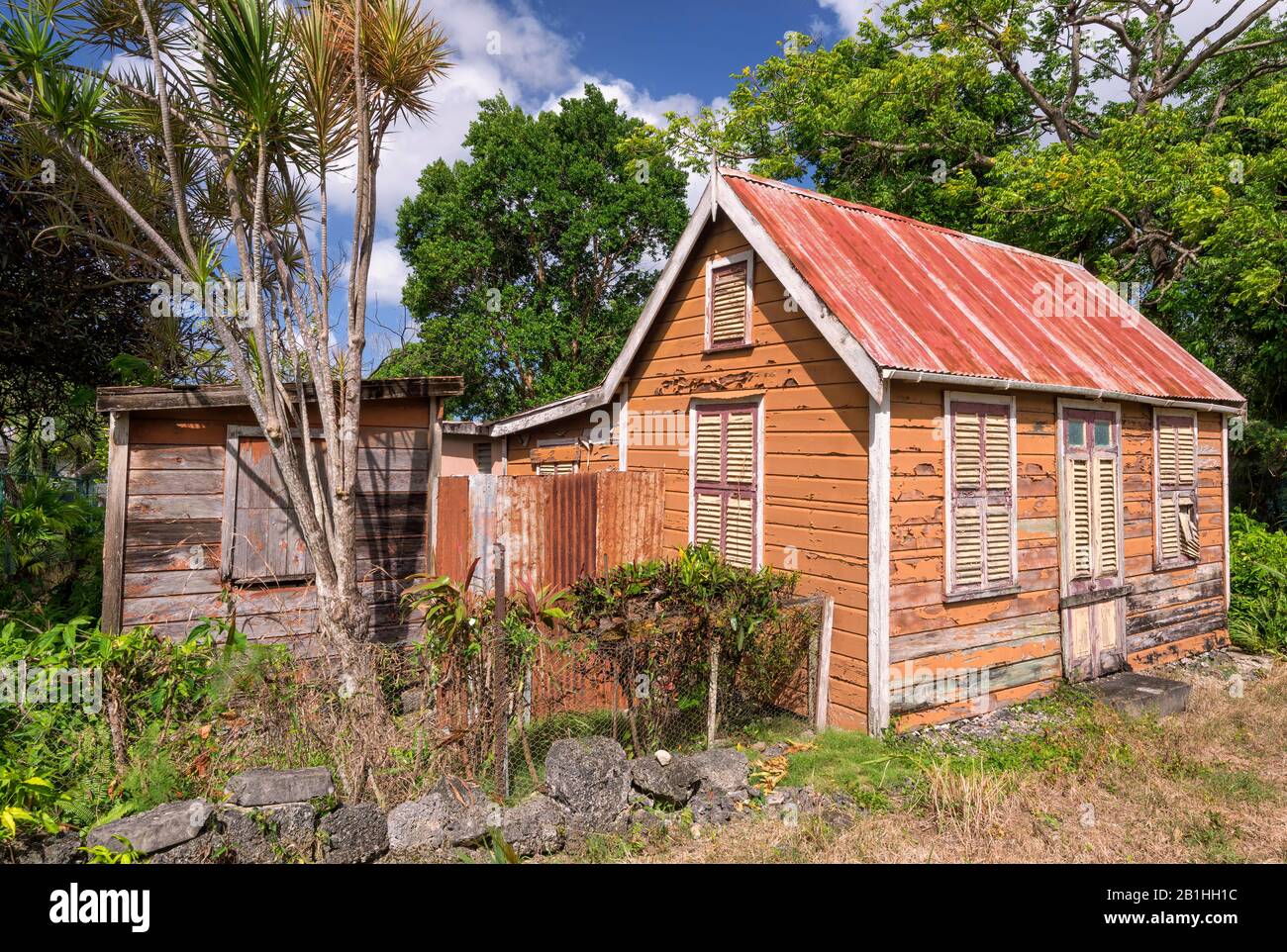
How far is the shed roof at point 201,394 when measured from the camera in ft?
22.9

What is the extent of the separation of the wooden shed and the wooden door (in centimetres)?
794

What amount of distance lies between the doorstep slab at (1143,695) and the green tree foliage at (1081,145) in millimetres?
8823

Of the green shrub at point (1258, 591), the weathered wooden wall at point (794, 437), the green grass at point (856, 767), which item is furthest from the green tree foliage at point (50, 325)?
the green shrub at point (1258, 591)

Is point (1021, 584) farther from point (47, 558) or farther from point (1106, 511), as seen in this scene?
point (47, 558)

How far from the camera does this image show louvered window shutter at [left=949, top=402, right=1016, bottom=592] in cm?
805

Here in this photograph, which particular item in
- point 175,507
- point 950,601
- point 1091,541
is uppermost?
point 175,507

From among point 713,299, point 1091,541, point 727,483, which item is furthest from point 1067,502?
point 713,299

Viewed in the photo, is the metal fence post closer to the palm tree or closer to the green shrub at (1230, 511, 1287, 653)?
the palm tree

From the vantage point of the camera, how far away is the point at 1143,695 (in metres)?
8.59

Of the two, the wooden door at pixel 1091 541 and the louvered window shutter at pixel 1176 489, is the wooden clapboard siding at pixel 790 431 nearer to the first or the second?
the wooden door at pixel 1091 541

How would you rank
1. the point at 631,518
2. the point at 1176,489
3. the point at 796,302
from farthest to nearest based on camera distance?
the point at 1176,489 < the point at 631,518 < the point at 796,302

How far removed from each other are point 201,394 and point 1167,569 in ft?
43.5
